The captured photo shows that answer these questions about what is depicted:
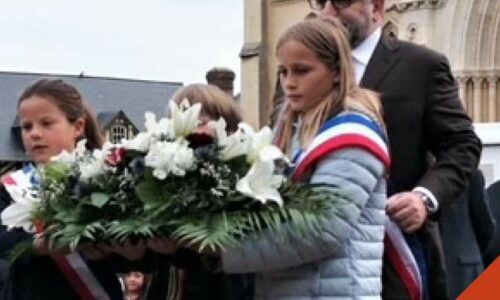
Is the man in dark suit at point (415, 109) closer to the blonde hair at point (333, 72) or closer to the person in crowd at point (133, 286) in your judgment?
the blonde hair at point (333, 72)

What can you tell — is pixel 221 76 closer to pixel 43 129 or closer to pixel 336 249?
pixel 43 129

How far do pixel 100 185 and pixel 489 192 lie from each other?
2.93 metres

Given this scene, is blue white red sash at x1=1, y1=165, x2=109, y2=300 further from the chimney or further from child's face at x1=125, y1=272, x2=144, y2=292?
the chimney

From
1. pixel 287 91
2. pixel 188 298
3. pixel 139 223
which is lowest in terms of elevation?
pixel 188 298

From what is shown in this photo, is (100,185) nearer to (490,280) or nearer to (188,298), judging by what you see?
(188,298)

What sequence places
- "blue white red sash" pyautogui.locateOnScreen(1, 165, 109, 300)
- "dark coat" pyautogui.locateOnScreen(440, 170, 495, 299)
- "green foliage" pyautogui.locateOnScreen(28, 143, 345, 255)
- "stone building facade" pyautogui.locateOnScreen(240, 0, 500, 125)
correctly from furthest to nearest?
"stone building facade" pyautogui.locateOnScreen(240, 0, 500, 125)
"dark coat" pyautogui.locateOnScreen(440, 170, 495, 299)
"blue white red sash" pyautogui.locateOnScreen(1, 165, 109, 300)
"green foliage" pyautogui.locateOnScreen(28, 143, 345, 255)

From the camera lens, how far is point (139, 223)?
3.68 m

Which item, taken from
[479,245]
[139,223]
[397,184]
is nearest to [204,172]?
[139,223]

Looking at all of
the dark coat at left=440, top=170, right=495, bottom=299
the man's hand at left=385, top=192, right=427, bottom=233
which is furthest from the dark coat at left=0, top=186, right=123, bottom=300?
the dark coat at left=440, top=170, right=495, bottom=299

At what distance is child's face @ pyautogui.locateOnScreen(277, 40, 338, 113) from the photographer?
156 inches

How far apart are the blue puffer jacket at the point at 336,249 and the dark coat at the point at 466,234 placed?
3.68ft

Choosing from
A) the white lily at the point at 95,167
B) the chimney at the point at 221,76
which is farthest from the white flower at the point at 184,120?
the chimney at the point at 221,76

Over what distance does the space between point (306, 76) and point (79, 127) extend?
3.31 feet

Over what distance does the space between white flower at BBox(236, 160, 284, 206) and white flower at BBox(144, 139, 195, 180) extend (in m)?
0.15
